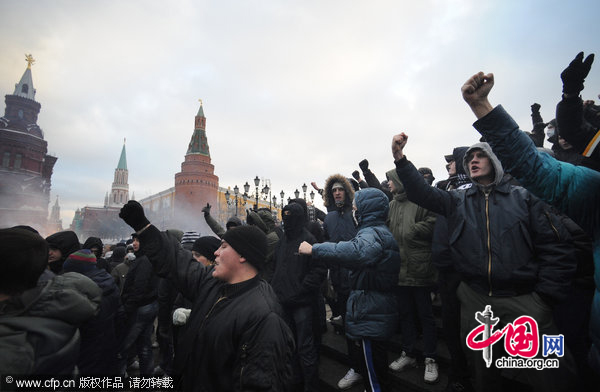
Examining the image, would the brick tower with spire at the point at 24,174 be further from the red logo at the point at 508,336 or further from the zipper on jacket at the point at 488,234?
the zipper on jacket at the point at 488,234

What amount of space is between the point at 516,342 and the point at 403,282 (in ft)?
4.84

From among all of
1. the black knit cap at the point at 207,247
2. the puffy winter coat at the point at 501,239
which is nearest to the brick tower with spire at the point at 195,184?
the black knit cap at the point at 207,247

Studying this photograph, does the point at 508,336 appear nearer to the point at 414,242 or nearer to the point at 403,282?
the point at 403,282

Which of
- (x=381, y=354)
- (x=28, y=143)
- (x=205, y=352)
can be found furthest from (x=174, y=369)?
(x=28, y=143)

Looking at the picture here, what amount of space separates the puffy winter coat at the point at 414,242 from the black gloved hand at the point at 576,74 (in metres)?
1.90

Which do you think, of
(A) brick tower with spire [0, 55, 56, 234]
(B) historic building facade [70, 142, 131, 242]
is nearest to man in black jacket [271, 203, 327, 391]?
(A) brick tower with spire [0, 55, 56, 234]

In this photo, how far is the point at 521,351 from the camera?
178cm

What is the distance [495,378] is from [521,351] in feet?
0.99

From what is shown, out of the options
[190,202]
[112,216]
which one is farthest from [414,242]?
[112,216]

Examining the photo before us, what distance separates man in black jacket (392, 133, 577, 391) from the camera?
69.2 inches

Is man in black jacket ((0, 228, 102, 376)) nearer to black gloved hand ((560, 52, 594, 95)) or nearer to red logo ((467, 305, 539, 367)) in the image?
red logo ((467, 305, 539, 367))

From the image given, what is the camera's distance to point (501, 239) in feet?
6.44

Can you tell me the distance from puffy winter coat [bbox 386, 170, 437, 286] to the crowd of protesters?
2 centimetres

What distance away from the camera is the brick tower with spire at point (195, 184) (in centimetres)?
5744
